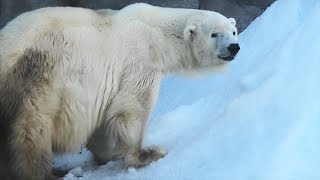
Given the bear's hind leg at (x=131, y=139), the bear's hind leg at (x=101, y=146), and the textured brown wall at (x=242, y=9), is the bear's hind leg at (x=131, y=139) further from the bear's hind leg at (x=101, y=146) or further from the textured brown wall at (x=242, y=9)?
the textured brown wall at (x=242, y=9)

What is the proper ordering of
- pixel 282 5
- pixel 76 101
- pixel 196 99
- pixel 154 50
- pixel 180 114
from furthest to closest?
pixel 282 5, pixel 196 99, pixel 180 114, pixel 154 50, pixel 76 101

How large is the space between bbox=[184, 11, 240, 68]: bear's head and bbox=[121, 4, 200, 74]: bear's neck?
0.21ft

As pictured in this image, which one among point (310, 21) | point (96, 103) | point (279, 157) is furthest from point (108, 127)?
point (310, 21)

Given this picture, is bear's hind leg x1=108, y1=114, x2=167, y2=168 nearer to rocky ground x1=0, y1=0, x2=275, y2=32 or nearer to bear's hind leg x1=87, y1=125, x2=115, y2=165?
bear's hind leg x1=87, y1=125, x2=115, y2=165

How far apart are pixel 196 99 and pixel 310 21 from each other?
1344 mm

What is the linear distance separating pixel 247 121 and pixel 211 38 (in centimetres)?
76

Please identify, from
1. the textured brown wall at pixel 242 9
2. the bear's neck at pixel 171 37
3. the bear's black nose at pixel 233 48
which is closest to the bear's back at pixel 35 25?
the bear's neck at pixel 171 37

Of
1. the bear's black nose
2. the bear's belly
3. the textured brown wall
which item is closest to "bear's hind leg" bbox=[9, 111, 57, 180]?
the bear's belly

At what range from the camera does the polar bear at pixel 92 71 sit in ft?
15.0

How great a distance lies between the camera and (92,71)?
4.93m

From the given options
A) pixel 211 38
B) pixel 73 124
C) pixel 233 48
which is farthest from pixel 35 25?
pixel 233 48

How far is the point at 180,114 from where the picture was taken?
19.4ft

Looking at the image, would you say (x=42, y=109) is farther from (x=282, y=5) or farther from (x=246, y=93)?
(x=282, y=5)

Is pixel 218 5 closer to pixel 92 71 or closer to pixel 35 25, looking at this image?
pixel 92 71
